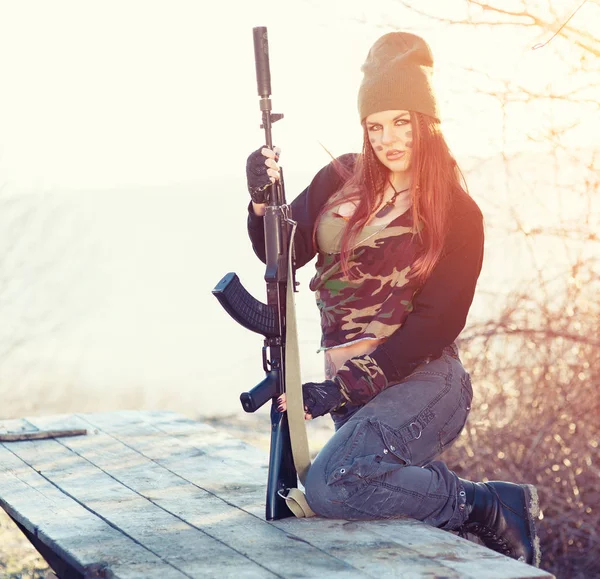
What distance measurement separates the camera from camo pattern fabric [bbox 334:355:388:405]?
3.16m

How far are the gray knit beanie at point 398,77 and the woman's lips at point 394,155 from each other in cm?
14

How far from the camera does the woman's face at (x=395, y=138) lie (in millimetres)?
3412

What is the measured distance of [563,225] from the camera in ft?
14.8

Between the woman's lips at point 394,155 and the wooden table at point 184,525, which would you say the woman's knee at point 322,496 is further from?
the woman's lips at point 394,155

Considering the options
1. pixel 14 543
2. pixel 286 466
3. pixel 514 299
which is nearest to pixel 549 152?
pixel 514 299

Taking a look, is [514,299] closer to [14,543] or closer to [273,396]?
[273,396]

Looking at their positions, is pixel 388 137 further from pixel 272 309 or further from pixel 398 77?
pixel 272 309

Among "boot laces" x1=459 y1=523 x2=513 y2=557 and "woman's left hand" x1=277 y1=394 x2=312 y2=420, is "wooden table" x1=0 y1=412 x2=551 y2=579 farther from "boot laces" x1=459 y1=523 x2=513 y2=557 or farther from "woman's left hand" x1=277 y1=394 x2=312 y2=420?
"boot laces" x1=459 y1=523 x2=513 y2=557

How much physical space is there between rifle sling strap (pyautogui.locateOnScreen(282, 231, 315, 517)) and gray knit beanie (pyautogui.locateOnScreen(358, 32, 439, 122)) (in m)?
0.71

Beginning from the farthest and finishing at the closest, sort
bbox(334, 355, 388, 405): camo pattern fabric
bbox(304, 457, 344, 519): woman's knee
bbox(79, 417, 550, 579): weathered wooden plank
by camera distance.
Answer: bbox(334, 355, 388, 405): camo pattern fabric < bbox(304, 457, 344, 519): woman's knee < bbox(79, 417, 550, 579): weathered wooden plank

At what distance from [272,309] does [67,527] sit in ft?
2.89

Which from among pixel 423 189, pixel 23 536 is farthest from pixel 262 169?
pixel 23 536

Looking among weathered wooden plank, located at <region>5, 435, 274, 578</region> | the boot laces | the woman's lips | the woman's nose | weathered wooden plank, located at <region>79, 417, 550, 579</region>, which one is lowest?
the boot laces

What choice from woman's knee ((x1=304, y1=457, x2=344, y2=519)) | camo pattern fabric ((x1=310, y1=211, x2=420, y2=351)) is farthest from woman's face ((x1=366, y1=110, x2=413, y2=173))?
woman's knee ((x1=304, y1=457, x2=344, y2=519))
